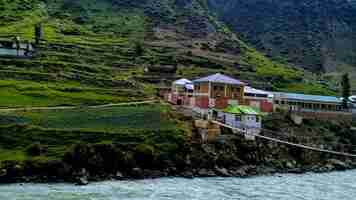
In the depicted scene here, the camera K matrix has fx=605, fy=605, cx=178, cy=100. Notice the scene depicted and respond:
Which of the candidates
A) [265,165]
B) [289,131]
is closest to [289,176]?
[265,165]

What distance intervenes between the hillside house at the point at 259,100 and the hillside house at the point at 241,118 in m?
8.69

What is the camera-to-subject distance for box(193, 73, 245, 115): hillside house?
87812 millimetres

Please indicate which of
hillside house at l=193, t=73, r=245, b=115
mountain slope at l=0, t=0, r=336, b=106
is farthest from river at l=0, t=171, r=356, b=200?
mountain slope at l=0, t=0, r=336, b=106

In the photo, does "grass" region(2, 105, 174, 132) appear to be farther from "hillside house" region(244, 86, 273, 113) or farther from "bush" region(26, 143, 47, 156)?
"hillside house" region(244, 86, 273, 113)

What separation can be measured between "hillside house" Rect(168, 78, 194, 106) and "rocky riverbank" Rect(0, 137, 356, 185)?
1658cm

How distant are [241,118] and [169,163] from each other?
1717cm

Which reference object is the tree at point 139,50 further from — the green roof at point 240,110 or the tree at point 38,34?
the green roof at point 240,110

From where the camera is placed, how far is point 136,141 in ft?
236

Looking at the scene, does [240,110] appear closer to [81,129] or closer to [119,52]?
[81,129]

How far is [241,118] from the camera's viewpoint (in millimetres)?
83750

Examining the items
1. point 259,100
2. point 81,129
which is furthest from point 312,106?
point 81,129

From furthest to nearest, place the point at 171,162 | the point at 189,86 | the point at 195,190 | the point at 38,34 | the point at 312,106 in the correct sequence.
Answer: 1. the point at 38,34
2. the point at 312,106
3. the point at 189,86
4. the point at 171,162
5. the point at 195,190

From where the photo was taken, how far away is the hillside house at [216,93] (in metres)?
87.8

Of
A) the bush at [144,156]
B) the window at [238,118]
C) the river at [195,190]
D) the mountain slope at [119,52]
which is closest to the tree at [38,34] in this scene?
the mountain slope at [119,52]
